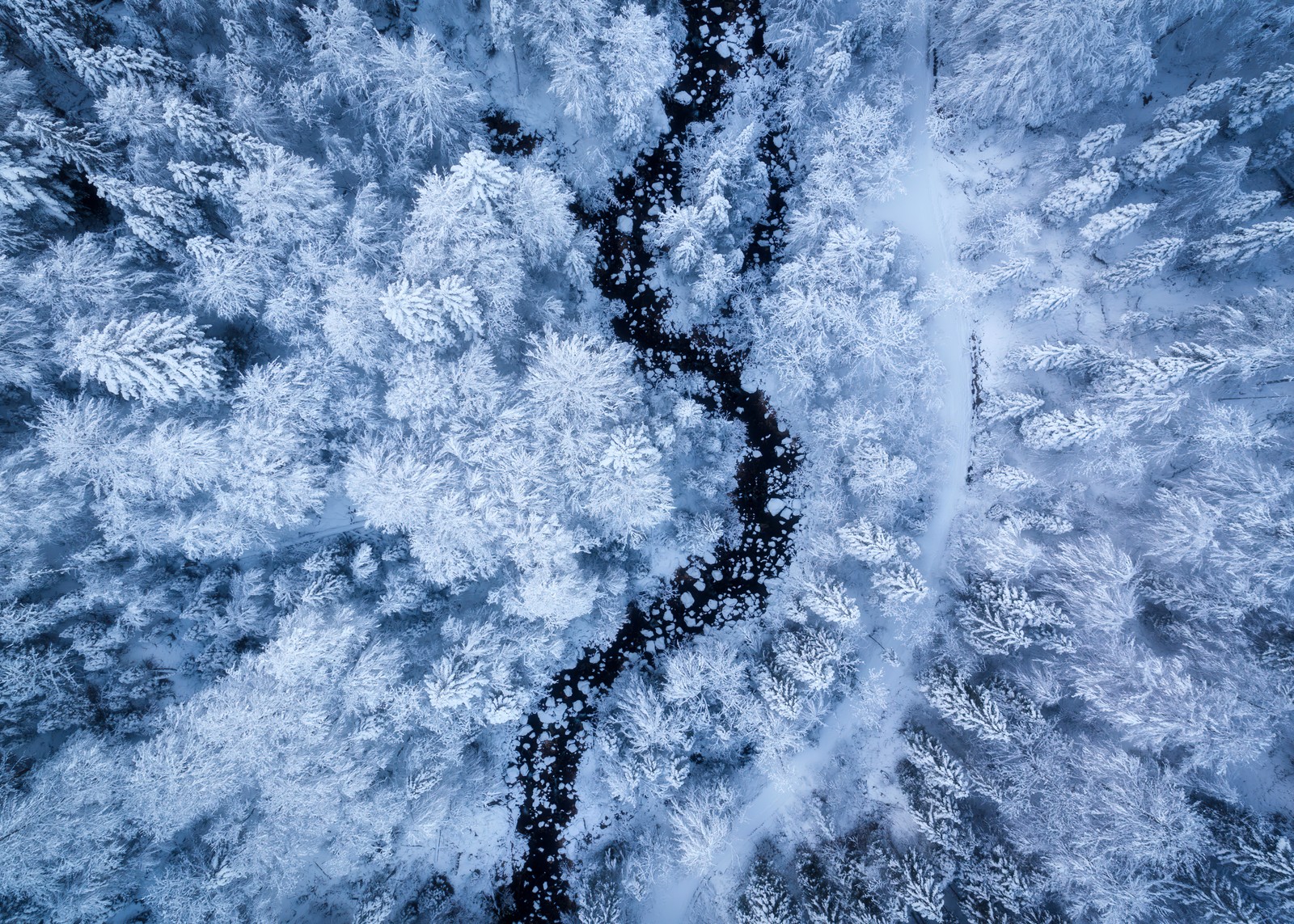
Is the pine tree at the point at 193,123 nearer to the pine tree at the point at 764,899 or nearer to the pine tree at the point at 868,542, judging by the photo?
the pine tree at the point at 868,542

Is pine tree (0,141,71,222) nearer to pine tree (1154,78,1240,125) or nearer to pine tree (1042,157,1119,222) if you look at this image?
pine tree (1042,157,1119,222)

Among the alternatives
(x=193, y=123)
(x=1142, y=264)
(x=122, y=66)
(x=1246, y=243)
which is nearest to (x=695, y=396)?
(x=1142, y=264)

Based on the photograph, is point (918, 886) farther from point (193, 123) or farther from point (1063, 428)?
point (193, 123)

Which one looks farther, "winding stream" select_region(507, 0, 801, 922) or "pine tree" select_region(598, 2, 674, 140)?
"winding stream" select_region(507, 0, 801, 922)

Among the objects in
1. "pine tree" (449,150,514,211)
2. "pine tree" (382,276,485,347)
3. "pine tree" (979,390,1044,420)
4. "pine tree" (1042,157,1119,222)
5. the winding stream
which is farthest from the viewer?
the winding stream

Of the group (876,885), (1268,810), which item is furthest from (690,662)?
(1268,810)

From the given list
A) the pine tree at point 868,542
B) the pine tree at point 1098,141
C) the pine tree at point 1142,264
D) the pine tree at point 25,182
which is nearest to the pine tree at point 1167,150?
the pine tree at point 1098,141

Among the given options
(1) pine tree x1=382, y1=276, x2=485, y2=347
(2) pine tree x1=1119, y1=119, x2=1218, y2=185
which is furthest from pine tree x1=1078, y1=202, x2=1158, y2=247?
(1) pine tree x1=382, y1=276, x2=485, y2=347
